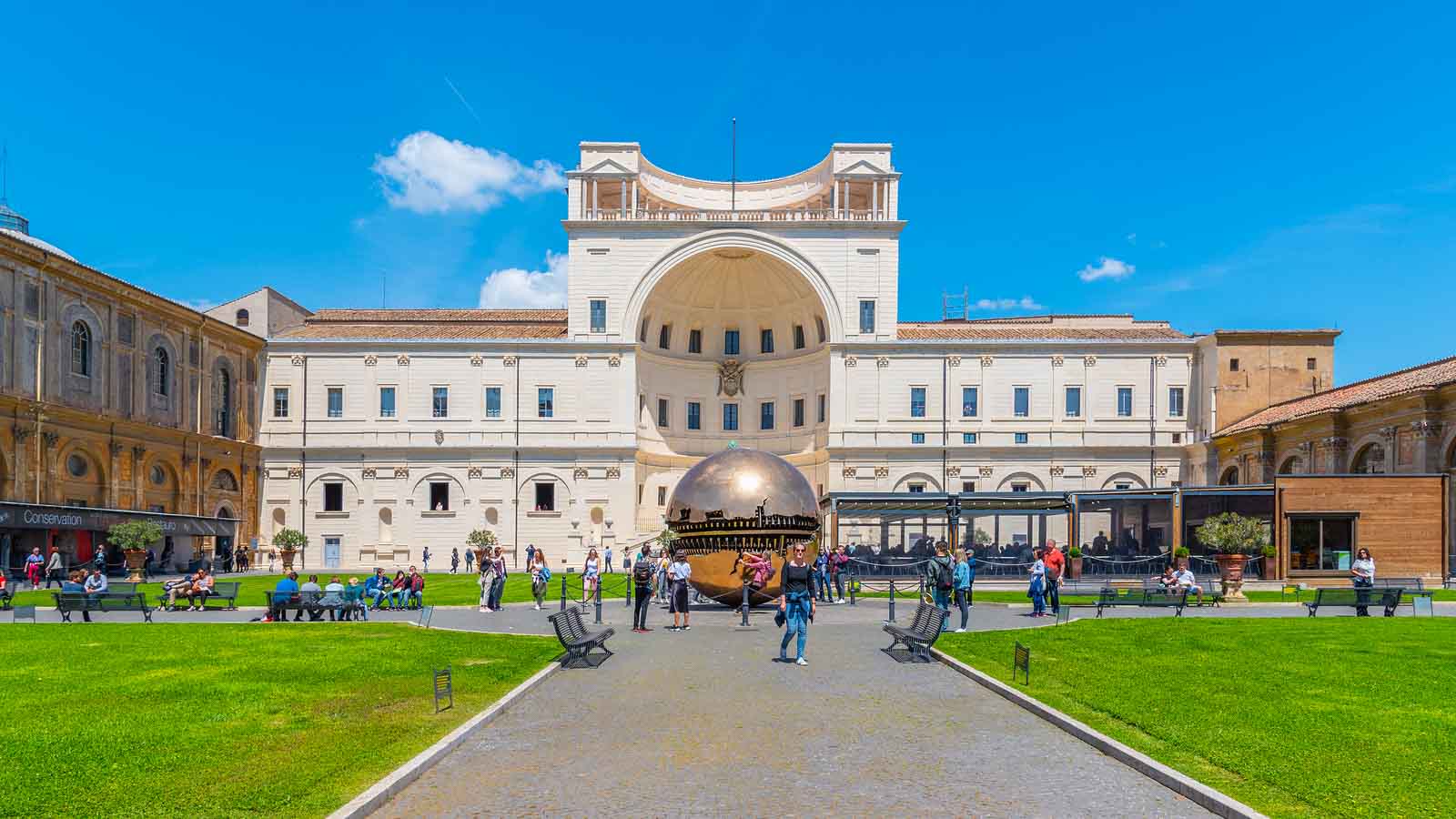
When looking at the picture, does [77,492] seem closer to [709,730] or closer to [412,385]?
[412,385]

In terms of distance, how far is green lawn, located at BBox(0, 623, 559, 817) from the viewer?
27.3 feet

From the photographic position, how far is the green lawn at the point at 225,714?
27.3 feet

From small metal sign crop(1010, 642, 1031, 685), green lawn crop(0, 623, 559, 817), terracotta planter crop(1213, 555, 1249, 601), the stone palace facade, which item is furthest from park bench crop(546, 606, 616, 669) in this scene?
the stone palace facade

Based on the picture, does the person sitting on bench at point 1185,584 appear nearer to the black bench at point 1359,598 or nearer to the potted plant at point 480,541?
the black bench at point 1359,598

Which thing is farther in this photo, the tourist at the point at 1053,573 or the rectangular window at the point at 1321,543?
the rectangular window at the point at 1321,543

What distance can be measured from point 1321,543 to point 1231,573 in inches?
335

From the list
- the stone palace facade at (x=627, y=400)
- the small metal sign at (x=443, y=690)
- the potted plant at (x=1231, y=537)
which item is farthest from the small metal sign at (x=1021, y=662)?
the stone palace facade at (x=627, y=400)

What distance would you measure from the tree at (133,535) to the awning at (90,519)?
5.36 feet

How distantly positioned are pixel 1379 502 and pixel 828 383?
29.8 metres

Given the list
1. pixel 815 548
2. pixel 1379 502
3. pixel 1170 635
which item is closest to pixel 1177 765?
pixel 1170 635

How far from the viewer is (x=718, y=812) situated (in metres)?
7.96

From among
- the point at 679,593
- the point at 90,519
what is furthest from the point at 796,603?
the point at 90,519

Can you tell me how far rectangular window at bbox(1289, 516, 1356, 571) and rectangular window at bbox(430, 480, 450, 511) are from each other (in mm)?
41342

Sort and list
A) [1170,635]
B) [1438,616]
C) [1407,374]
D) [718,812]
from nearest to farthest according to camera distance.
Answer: [718,812], [1170,635], [1438,616], [1407,374]
